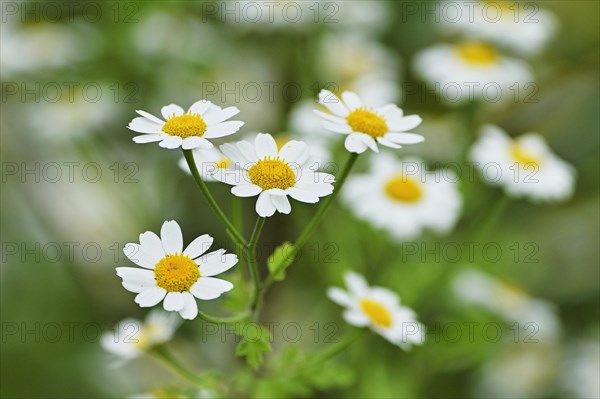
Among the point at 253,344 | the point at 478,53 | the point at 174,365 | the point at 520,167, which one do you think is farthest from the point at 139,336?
the point at 478,53

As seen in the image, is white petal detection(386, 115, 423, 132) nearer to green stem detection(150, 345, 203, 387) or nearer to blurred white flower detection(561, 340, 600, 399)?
green stem detection(150, 345, 203, 387)

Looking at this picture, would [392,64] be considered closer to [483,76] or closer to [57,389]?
[483,76]

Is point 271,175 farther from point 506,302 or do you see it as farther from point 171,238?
point 506,302

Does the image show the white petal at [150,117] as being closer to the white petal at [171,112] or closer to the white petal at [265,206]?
the white petal at [171,112]

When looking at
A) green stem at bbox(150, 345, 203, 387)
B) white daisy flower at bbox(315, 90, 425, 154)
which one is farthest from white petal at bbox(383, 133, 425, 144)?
green stem at bbox(150, 345, 203, 387)

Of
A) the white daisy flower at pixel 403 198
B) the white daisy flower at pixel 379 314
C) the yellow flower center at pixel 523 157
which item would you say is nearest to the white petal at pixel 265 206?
the white daisy flower at pixel 379 314
